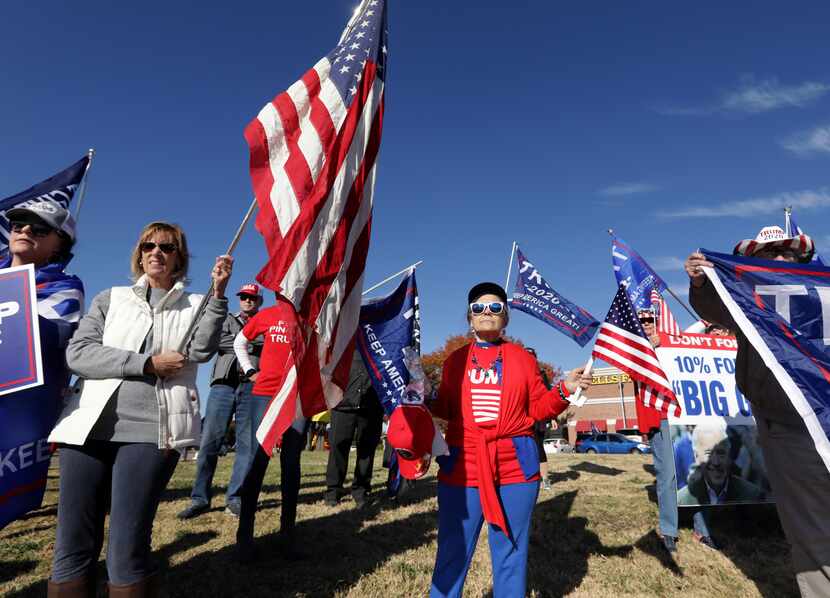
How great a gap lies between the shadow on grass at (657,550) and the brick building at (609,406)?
61945 millimetres

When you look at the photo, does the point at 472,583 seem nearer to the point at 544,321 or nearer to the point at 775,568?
the point at 775,568

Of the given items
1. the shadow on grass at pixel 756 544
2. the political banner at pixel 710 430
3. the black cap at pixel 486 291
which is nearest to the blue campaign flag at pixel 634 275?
the political banner at pixel 710 430

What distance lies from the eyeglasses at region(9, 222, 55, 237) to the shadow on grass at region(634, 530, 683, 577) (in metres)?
5.70

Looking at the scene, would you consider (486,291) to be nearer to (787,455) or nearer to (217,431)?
(787,455)

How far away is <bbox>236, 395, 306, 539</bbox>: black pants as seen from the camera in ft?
14.0

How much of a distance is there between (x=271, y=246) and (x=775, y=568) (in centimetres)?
549

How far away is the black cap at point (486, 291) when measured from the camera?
344 centimetres

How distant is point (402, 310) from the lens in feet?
23.4

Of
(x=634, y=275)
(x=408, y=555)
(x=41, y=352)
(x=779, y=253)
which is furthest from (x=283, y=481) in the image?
(x=634, y=275)

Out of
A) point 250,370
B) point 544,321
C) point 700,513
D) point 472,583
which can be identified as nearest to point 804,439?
point 472,583

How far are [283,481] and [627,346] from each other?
130 inches

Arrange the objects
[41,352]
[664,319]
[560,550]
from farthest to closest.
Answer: [664,319]
[560,550]
[41,352]

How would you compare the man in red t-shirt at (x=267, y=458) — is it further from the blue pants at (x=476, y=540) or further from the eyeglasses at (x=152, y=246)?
the blue pants at (x=476, y=540)

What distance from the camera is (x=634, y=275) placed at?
9781 millimetres
